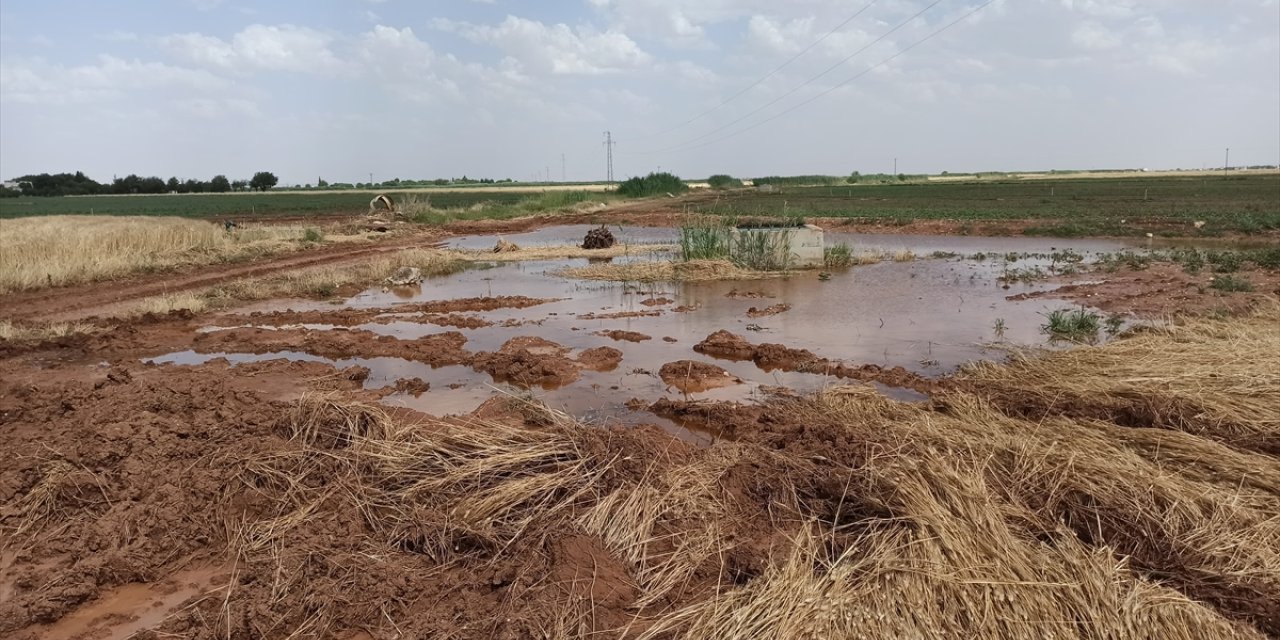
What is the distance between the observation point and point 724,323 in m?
11.0

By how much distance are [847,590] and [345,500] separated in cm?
315

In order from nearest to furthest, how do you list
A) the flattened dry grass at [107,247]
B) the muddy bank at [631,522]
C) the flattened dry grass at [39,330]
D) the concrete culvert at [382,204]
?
1. the muddy bank at [631,522]
2. the flattened dry grass at [39,330]
3. the flattened dry grass at [107,247]
4. the concrete culvert at [382,204]

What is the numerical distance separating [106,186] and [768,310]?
11414 cm

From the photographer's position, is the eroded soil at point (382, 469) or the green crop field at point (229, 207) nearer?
the eroded soil at point (382, 469)

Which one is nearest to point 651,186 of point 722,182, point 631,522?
point 722,182

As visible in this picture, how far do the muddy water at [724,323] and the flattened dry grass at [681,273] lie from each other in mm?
520

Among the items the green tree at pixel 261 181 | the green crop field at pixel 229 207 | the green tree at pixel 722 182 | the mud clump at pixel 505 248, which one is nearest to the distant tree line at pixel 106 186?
the green tree at pixel 261 181

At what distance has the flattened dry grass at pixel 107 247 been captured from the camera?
15383 mm

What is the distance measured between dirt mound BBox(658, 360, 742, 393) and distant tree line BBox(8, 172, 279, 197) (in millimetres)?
108387

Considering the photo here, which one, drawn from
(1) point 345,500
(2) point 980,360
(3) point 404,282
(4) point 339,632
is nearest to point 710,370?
(2) point 980,360

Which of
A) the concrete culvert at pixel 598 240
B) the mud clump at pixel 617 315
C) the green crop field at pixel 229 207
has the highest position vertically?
the green crop field at pixel 229 207

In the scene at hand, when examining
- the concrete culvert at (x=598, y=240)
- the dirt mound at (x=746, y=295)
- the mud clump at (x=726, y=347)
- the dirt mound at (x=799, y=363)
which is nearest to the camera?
the dirt mound at (x=799, y=363)

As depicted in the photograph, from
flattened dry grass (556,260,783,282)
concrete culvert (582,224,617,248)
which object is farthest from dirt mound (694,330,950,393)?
concrete culvert (582,224,617,248)

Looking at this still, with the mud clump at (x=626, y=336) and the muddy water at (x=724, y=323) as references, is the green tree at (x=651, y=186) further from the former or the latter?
the mud clump at (x=626, y=336)
